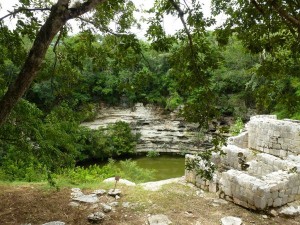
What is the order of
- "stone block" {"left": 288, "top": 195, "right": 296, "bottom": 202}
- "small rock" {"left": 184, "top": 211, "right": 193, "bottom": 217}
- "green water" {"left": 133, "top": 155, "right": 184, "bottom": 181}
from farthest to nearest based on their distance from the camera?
1. "green water" {"left": 133, "top": 155, "right": 184, "bottom": 181}
2. "stone block" {"left": 288, "top": 195, "right": 296, "bottom": 202}
3. "small rock" {"left": 184, "top": 211, "right": 193, "bottom": 217}

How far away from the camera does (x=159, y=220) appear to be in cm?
587

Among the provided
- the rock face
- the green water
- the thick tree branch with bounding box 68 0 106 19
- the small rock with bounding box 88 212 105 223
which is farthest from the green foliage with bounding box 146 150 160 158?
the thick tree branch with bounding box 68 0 106 19

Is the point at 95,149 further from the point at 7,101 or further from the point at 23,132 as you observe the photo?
the point at 7,101

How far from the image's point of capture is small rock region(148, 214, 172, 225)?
5.75 metres

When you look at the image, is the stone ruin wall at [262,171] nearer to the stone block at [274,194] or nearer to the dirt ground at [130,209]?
the stone block at [274,194]

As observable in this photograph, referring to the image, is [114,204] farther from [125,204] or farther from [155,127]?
[155,127]

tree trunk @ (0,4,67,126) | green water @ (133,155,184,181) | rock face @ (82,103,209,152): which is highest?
tree trunk @ (0,4,67,126)

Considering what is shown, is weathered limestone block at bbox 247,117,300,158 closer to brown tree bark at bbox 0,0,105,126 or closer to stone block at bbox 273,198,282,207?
stone block at bbox 273,198,282,207

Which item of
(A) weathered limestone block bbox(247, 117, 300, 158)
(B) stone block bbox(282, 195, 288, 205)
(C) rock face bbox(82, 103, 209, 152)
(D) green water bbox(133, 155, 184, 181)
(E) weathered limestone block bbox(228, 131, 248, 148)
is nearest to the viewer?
(B) stone block bbox(282, 195, 288, 205)

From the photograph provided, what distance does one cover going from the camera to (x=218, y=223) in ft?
19.2

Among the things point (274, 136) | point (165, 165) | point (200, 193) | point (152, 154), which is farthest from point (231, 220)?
point (152, 154)

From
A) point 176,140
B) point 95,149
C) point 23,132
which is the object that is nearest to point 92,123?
point 95,149

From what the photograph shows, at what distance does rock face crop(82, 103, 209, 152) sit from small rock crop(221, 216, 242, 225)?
15.3 meters

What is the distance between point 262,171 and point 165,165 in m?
11.1
